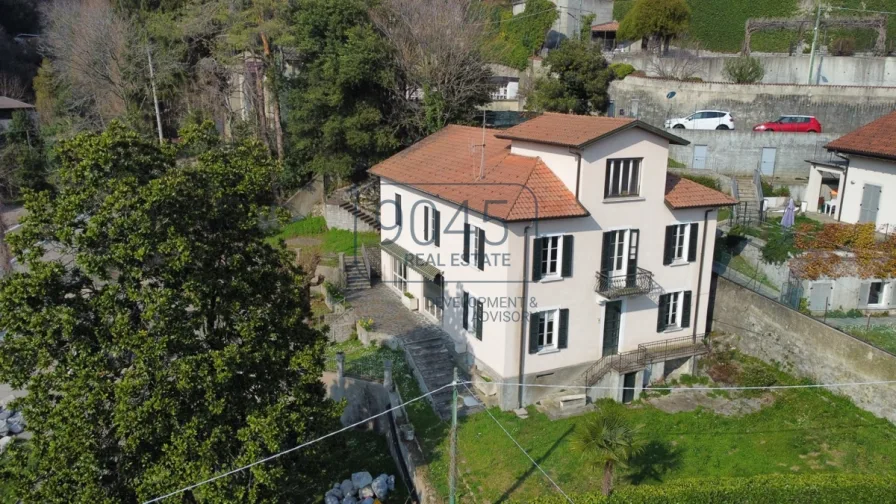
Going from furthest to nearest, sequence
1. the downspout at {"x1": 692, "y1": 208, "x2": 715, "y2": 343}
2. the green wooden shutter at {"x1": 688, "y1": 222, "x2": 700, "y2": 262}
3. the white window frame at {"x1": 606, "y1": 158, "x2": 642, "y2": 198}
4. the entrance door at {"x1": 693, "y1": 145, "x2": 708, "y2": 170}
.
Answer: the entrance door at {"x1": 693, "y1": 145, "x2": 708, "y2": 170}
the downspout at {"x1": 692, "y1": 208, "x2": 715, "y2": 343}
the green wooden shutter at {"x1": 688, "y1": 222, "x2": 700, "y2": 262}
the white window frame at {"x1": 606, "y1": 158, "x2": 642, "y2": 198}

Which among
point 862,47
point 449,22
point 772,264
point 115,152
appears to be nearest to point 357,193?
point 449,22

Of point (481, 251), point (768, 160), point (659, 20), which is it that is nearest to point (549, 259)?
point (481, 251)

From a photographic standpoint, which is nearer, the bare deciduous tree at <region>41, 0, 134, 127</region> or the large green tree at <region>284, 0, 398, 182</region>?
the large green tree at <region>284, 0, 398, 182</region>

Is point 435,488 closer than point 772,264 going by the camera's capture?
Yes

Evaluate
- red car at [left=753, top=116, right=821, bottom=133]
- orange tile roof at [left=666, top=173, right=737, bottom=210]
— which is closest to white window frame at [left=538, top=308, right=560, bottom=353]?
orange tile roof at [left=666, top=173, right=737, bottom=210]

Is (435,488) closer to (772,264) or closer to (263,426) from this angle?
(263,426)

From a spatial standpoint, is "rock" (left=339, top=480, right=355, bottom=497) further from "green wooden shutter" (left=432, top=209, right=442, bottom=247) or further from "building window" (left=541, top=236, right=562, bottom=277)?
"green wooden shutter" (left=432, top=209, right=442, bottom=247)

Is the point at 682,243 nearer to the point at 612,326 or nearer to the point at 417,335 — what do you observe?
the point at 612,326
